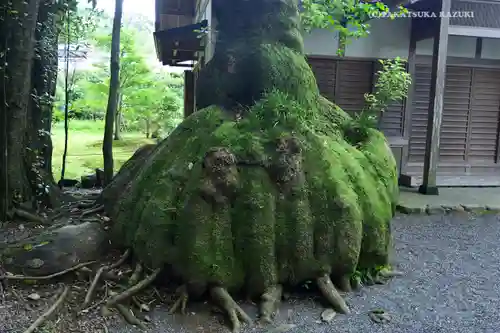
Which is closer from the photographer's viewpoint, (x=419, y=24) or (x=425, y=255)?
(x=425, y=255)

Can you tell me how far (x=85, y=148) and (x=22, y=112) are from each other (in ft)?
34.1

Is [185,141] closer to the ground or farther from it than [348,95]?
closer to the ground

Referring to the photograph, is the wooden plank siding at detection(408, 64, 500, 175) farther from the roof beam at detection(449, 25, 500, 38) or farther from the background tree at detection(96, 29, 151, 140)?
the background tree at detection(96, 29, 151, 140)

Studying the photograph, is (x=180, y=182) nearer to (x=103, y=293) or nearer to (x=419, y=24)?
(x=103, y=293)

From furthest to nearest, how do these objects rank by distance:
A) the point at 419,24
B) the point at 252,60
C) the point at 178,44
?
the point at 178,44, the point at 419,24, the point at 252,60

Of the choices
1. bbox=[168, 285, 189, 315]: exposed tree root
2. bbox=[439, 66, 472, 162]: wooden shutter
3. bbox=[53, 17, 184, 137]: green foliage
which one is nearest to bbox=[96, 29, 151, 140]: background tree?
bbox=[53, 17, 184, 137]: green foliage

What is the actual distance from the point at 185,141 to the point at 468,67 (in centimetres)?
738

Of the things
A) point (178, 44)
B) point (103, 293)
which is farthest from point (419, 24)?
point (103, 293)

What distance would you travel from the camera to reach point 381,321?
11.2 feet

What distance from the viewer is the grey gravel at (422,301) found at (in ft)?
10.8

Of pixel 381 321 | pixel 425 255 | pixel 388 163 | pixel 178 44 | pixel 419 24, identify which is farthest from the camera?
pixel 178 44

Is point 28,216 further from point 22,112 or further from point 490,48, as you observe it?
point 490,48

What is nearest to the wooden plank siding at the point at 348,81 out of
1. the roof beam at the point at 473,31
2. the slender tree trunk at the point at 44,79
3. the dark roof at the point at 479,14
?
the roof beam at the point at 473,31

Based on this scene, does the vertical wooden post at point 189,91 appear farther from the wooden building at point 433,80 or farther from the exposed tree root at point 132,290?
the exposed tree root at point 132,290
